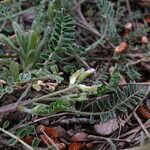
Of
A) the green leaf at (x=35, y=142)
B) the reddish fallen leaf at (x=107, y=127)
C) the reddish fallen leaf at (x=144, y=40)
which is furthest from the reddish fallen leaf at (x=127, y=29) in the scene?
the green leaf at (x=35, y=142)

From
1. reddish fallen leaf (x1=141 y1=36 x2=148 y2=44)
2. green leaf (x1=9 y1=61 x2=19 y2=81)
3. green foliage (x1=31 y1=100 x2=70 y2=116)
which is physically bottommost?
green foliage (x1=31 y1=100 x2=70 y2=116)

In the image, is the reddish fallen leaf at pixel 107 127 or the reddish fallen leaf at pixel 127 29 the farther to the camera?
the reddish fallen leaf at pixel 127 29

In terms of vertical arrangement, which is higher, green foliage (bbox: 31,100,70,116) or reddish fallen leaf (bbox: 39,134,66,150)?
green foliage (bbox: 31,100,70,116)

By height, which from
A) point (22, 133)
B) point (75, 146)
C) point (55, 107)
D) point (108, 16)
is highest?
point (108, 16)

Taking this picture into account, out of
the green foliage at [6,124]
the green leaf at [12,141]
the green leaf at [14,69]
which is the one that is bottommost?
the green leaf at [12,141]

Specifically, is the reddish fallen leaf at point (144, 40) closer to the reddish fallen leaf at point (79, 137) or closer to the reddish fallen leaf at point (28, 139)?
the reddish fallen leaf at point (79, 137)

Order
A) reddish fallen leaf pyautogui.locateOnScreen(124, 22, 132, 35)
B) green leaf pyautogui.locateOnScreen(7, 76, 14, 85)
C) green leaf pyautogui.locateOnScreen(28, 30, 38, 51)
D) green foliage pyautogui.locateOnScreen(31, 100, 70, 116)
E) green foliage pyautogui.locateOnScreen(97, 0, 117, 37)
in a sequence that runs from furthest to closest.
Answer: reddish fallen leaf pyautogui.locateOnScreen(124, 22, 132, 35) < green foliage pyautogui.locateOnScreen(97, 0, 117, 37) < green leaf pyautogui.locateOnScreen(28, 30, 38, 51) < green leaf pyautogui.locateOnScreen(7, 76, 14, 85) < green foliage pyautogui.locateOnScreen(31, 100, 70, 116)

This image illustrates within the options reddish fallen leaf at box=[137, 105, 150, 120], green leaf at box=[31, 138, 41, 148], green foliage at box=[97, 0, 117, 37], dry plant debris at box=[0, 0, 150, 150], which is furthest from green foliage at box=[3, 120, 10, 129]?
green foliage at box=[97, 0, 117, 37]

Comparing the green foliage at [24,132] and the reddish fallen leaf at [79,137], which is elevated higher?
the green foliage at [24,132]

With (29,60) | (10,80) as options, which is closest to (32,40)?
(29,60)

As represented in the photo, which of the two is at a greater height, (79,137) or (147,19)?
(147,19)

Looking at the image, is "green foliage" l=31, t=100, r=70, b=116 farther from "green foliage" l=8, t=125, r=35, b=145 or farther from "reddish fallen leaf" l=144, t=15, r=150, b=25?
"reddish fallen leaf" l=144, t=15, r=150, b=25

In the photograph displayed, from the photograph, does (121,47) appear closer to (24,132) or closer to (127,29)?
(127,29)
